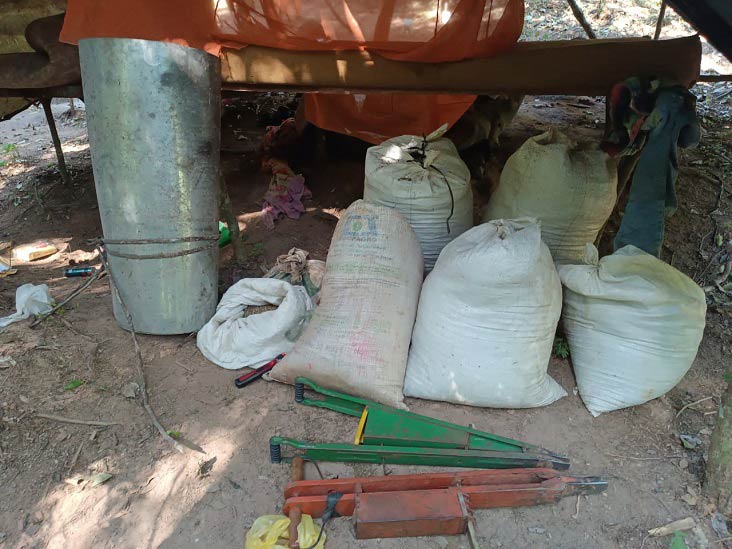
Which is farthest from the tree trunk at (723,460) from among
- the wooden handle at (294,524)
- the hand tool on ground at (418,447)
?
the wooden handle at (294,524)

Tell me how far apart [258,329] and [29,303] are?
1193 millimetres

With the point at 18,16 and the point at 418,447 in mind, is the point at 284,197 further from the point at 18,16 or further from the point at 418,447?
the point at 418,447

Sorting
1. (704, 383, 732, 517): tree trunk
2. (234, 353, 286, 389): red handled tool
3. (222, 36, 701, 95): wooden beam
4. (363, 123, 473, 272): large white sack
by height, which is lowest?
(234, 353, 286, 389): red handled tool

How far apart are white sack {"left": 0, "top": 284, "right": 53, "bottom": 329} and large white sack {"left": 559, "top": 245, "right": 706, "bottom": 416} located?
246cm

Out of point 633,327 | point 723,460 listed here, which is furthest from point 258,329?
point 723,460

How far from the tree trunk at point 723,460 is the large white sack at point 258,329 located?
1.59m

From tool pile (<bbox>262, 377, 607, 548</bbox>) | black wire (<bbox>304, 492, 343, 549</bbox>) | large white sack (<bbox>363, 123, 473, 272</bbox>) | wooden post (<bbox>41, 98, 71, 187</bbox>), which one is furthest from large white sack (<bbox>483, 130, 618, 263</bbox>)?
wooden post (<bbox>41, 98, 71, 187</bbox>)

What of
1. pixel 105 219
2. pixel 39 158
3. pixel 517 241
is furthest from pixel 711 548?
pixel 39 158

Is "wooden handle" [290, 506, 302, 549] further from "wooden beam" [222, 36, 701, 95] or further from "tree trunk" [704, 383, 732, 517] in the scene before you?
"wooden beam" [222, 36, 701, 95]

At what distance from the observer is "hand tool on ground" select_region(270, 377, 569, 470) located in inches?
68.3

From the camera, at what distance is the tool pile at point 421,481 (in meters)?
1.54

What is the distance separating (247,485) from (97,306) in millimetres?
1458

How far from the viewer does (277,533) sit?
4.95 feet

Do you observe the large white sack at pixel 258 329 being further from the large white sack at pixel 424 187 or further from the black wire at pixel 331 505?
the black wire at pixel 331 505
